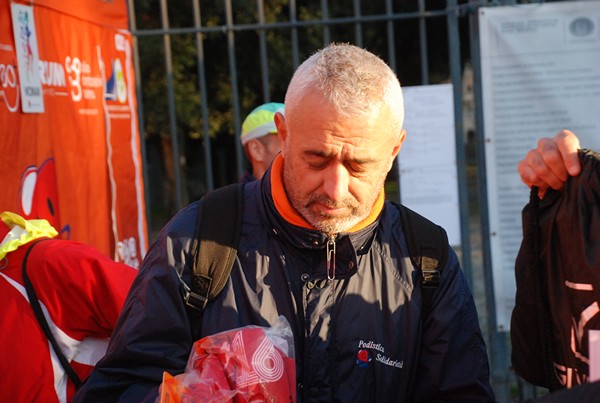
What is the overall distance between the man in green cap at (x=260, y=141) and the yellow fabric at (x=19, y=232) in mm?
1740

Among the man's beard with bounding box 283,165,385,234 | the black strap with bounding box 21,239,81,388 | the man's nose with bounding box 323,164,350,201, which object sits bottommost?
the black strap with bounding box 21,239,81,388

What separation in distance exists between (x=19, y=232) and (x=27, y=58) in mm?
1100

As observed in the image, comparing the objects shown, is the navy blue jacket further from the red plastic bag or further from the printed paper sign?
the printed paper sign

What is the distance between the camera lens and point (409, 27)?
469 inches

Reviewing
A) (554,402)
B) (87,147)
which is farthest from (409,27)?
(554,402)

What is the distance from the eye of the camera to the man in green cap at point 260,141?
4.32m

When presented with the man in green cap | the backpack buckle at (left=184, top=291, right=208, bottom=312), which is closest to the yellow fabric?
the backpack buckle at (left=184, top=291, right=208, bottom=312)

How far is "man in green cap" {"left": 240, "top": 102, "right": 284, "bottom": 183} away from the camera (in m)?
4.32

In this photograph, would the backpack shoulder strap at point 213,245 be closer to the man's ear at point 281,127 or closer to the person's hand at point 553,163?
the man's ear at point 281,127

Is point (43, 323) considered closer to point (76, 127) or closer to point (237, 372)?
point (237, 372)

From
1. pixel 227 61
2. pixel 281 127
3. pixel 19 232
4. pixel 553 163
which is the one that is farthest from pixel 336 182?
pixel 227 61

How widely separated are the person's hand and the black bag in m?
0.02

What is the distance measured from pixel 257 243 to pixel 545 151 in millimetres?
745

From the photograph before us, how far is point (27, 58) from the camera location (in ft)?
11.2
